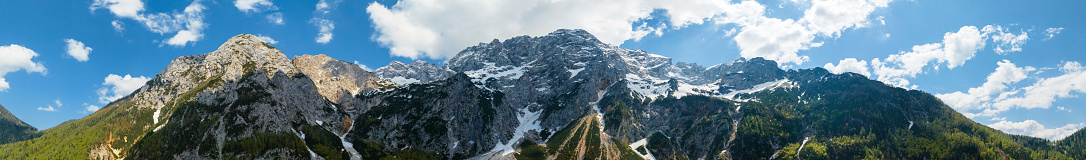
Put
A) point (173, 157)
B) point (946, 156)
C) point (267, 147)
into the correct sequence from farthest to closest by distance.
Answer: point (946, 156) → point (267, 147) → point (173, 157)

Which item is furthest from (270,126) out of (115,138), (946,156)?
(946,156)

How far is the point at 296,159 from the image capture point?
18888cm

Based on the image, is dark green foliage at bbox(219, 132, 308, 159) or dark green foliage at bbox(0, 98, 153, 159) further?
dark green foliage at bbox(219, 132, 308, 159)

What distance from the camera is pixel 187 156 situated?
177 meters

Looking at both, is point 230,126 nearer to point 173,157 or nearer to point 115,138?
point 173,157

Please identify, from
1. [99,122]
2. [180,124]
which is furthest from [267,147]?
[99,122]

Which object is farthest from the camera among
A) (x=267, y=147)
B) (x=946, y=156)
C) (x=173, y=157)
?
(x=946, y=156)

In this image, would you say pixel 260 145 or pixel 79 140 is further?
pixel 260 145

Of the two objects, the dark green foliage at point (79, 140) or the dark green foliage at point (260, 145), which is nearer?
the dark green foliage at point (79, 140)

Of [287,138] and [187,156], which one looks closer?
[187,156]

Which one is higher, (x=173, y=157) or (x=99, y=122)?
(x=99, y=122)

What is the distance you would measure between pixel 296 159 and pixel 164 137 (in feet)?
163

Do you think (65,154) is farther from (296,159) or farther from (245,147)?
→ (296,159)

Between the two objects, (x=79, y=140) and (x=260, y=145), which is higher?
(x=79, y=140)
